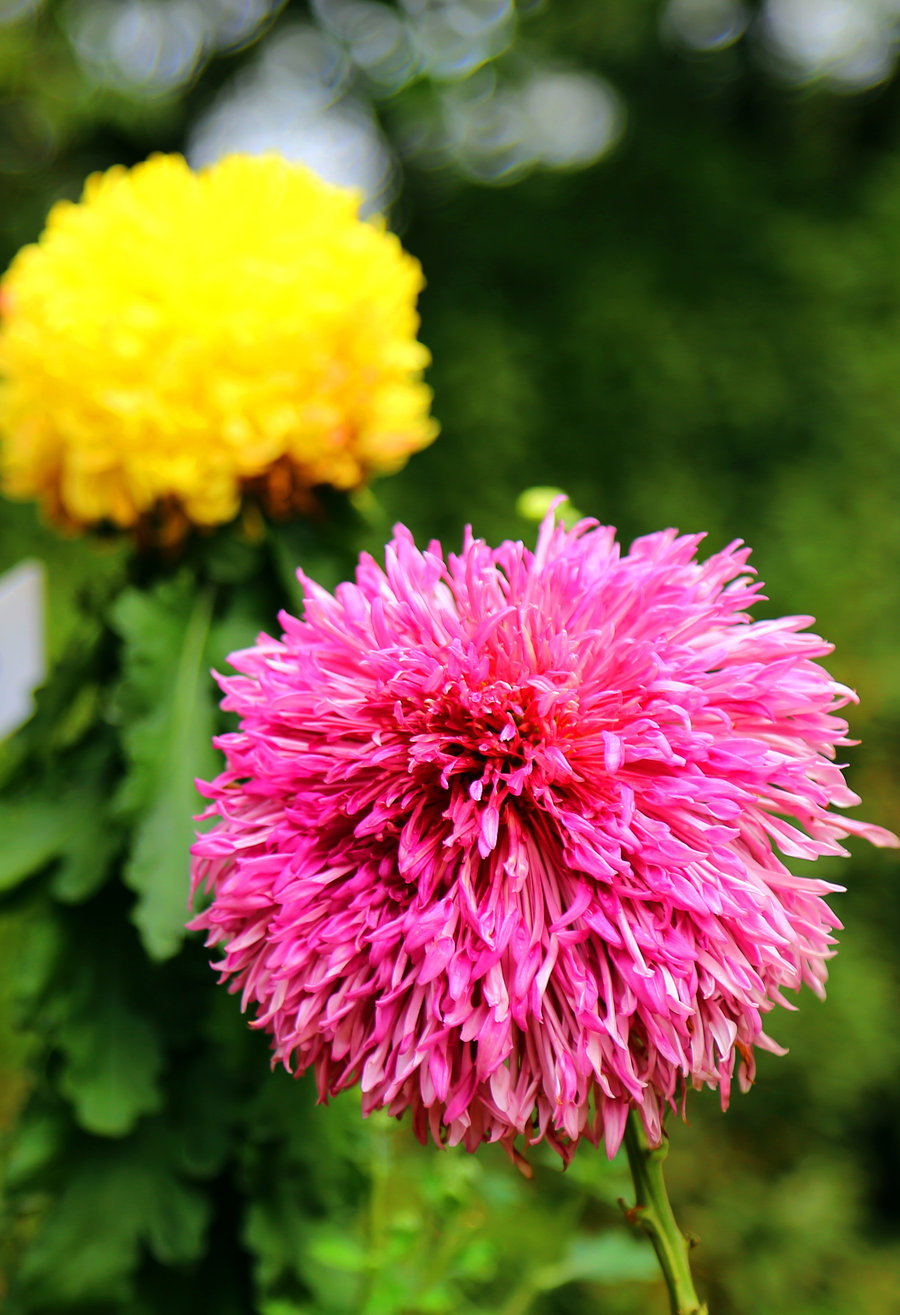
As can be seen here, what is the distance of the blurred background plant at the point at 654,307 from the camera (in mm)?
1525

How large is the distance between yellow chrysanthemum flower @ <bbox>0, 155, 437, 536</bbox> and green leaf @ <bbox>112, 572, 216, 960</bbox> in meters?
0.07

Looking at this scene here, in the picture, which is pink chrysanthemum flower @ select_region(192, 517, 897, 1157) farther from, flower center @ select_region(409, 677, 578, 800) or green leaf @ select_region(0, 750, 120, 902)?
green leaf @ select_region(0, 750, 120, 902)

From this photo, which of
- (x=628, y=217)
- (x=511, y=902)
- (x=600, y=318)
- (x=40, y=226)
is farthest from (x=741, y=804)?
(x=40, y=226)

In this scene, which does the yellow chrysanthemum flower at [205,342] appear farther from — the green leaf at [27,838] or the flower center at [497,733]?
the flower center at [497,733]

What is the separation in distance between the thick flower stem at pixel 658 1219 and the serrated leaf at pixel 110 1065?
0.36 m

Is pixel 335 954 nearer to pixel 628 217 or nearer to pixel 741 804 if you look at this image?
pixel 741 804

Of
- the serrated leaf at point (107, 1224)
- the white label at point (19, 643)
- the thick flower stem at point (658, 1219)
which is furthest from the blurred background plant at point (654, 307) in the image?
the thick flower stem at point (658, 1219)

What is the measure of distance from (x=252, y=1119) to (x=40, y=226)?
196 centimetres

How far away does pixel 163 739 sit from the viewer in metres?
0.59

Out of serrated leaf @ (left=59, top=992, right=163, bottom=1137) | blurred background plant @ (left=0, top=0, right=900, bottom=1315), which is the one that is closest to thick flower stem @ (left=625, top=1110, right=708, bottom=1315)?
serrated leaf @ (left=59, top=992, right=163, bottom=1137)

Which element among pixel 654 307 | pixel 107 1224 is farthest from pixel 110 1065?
pixel 654 307

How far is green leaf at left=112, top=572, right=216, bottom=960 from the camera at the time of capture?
0.53 metres

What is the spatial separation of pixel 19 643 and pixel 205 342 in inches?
10.9

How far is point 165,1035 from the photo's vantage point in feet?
2.12
